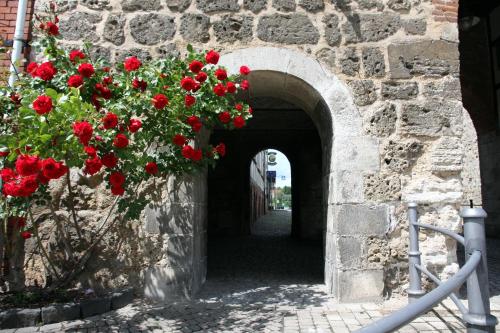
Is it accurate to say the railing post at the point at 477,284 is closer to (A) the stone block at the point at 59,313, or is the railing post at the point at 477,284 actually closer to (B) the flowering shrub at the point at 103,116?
(B) the flowering shrub at the point at 103,116

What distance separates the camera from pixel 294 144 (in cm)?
1074

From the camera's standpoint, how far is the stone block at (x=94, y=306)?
3047 mm

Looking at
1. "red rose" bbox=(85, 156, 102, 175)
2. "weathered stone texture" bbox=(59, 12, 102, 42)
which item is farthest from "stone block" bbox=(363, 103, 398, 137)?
"weathered stone texture" bbox=(59, 12, 102, 42)

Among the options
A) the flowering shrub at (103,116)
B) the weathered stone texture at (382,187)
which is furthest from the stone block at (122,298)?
the weathered stone texture at (382,187)

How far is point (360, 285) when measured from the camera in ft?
11.3

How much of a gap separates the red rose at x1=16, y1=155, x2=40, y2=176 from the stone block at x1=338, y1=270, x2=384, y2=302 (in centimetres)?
260

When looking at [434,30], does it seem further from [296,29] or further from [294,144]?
[294,144]

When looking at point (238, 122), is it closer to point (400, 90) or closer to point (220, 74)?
point (220, 74)

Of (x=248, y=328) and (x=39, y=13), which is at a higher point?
(x=39, y=13)

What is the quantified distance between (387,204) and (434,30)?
182 centimetres

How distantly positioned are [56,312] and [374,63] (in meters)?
3.56

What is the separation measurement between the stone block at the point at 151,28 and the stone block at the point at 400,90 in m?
2.18

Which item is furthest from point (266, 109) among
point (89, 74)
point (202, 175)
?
point (89, 74)

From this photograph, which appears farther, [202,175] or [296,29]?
[202,175]
